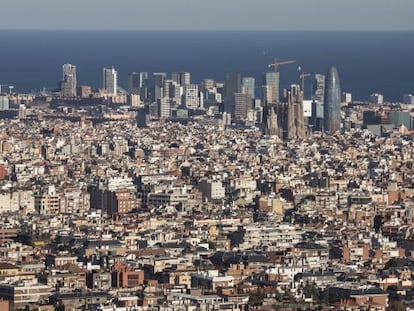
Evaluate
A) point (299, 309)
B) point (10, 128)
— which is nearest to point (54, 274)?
point (299, 309)

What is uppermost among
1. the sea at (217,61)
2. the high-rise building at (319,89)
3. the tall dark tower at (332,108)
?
the sea at (217,61)

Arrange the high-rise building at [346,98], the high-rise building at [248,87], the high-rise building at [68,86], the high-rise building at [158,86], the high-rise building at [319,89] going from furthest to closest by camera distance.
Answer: the high-rise building at [68,86]
the high-rise building at [158,86]
the high-rise building at [248,87]
the high-rise building at [346,98]
the high-rise building at [319,89]

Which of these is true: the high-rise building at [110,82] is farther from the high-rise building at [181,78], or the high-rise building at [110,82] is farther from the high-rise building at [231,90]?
the high-rise building at [231,90]

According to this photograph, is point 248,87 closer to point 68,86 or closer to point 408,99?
point 408,99

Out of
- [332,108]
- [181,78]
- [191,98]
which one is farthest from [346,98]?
[332,108]

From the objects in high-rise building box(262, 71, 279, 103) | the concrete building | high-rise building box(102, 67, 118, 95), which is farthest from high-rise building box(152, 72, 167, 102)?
high-rise building box(262, 71, 279, 103)

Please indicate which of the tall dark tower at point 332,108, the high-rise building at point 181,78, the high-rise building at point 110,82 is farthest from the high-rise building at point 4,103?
the tall dark tower at point 332,108
